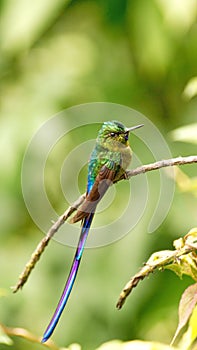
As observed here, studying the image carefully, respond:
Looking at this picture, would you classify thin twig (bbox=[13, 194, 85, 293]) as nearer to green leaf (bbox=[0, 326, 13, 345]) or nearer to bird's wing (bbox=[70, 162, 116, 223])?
bird's wing (bbox=[70, 162, 116, 223])

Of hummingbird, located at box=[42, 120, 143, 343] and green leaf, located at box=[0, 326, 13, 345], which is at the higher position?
hummingbird, located at box=[42, 120, 143, 343]

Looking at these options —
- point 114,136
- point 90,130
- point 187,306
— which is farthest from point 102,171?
point 90,130

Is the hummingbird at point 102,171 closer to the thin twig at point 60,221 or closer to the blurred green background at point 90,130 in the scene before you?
the thin twig at point 60,221

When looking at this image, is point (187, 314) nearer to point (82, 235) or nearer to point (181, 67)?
point (82, 235)

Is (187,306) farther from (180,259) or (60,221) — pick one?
(60,221)

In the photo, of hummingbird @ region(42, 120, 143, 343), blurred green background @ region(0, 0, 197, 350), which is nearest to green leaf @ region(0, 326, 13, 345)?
hummingbird @ region(42, 120, 143, 343)

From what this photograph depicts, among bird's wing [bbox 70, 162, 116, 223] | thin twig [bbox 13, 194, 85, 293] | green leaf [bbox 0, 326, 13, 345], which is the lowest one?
green leaf [bbox 0, 326, 13, 345]

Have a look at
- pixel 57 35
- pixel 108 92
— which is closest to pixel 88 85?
pixel 108 92
